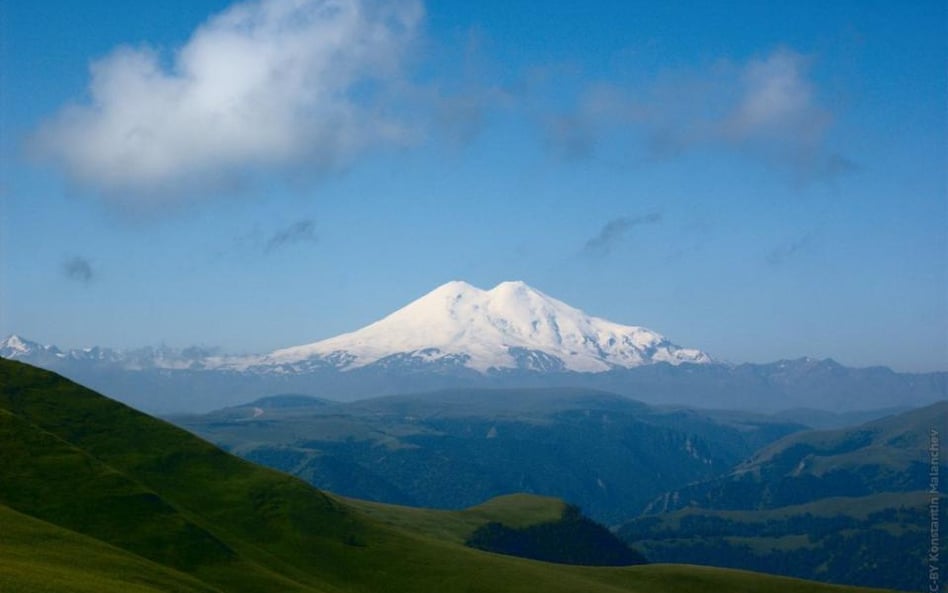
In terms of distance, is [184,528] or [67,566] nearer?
[67,566]

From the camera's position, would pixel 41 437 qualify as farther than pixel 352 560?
No

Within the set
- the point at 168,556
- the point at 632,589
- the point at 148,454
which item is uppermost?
the point at 148,454

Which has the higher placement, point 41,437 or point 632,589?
point 41,437

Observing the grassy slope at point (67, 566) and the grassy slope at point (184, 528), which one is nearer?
the grassy slope at point (67, 566)

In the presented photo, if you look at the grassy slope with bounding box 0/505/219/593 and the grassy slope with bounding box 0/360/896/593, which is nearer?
the grassy slope with bounding box 0/505/219/593

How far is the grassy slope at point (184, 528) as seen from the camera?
321 feet

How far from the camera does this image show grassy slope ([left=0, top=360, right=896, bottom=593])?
97812 millimetres

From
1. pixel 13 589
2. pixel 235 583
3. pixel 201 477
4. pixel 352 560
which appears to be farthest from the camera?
pixel 201 477

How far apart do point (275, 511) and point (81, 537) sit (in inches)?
2456

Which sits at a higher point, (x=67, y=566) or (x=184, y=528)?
(x=67, y=566)

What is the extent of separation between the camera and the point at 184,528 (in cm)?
12606

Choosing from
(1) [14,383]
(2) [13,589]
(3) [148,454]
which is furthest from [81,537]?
(1) [14,383]

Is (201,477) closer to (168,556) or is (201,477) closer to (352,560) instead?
(352,560)

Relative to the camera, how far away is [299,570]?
142125 mm
